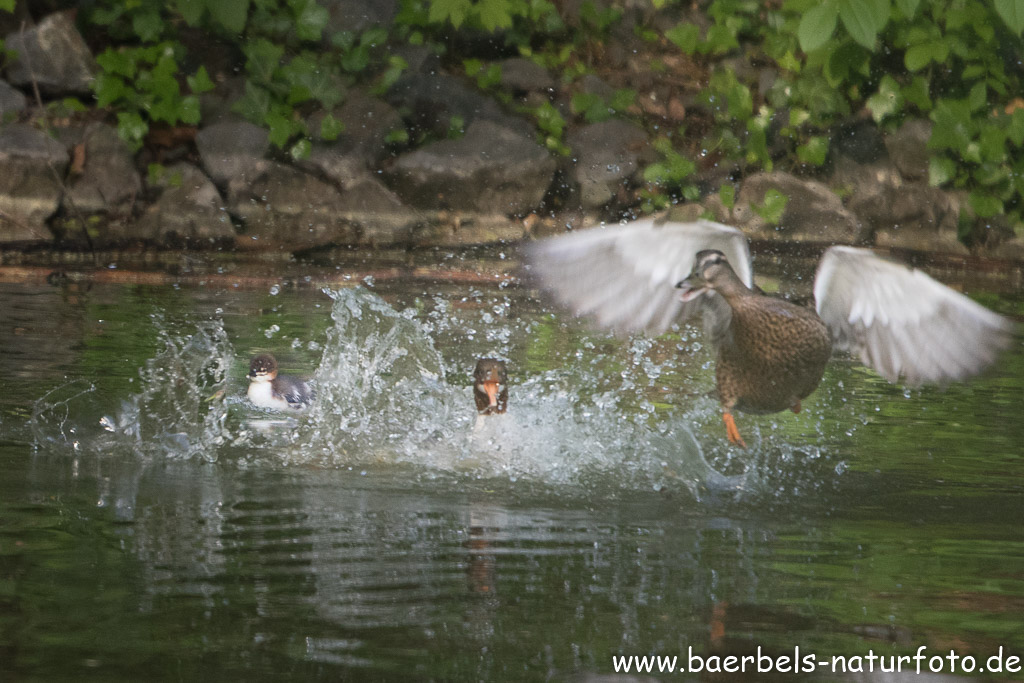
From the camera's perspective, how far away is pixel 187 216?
30.7 ft

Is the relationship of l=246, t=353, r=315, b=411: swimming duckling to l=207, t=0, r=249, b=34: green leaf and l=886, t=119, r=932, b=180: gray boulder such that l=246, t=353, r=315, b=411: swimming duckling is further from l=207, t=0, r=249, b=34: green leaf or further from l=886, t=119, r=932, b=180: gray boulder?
l=886, t=119, r=932, b=180: gray boulder

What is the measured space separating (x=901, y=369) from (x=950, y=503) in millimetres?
613

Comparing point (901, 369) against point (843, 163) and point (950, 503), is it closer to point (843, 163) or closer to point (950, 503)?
point (950, 503)

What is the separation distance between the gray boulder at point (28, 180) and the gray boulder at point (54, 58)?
85 centimetres

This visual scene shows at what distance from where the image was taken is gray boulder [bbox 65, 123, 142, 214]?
9.48 meters

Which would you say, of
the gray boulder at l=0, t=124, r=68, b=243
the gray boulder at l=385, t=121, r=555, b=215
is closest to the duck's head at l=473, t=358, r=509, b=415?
the gray boulder at l=0, t=124, r=68, b=243

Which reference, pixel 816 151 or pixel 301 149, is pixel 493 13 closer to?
pixel 301 149

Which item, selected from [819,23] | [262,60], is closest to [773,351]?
[819,23]

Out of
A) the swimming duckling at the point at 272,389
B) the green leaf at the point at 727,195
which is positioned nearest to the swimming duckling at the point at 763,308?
the swimming duckling at the point at 272,389

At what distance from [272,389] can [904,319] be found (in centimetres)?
231

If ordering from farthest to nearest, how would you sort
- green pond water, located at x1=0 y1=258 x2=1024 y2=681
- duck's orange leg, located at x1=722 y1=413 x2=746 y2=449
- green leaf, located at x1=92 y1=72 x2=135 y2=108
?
green leaf, located at x1=92 y1=72 x2=135 y2=108 < duck's orange leg, located at x1=722 y1=413 x2=746 y2=449 < green pond water, located at x1=0 y1=258 x2=1024 y2=681

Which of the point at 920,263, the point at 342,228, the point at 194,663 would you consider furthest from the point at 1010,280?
the point at 194,663

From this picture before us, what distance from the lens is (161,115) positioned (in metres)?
9.97

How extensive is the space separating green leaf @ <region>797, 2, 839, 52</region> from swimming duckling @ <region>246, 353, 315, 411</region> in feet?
7.37
